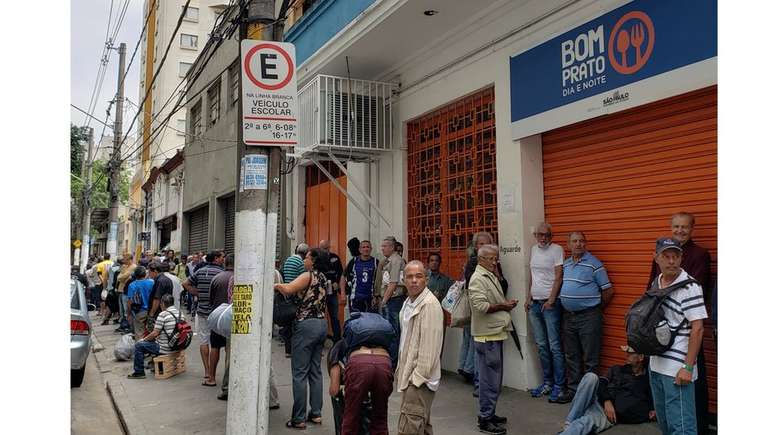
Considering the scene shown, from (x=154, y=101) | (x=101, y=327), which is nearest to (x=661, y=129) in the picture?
(x=101, y=327)

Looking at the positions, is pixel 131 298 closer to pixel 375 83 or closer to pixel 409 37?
pixel 375 83

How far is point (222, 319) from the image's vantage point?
659 cm

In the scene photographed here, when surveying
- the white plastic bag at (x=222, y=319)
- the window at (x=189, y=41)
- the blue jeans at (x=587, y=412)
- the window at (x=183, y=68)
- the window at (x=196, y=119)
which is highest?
the window at (x=189, y=41)

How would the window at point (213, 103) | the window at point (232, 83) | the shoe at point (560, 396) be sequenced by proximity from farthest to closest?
1. the window at point (213, 103)
2. the window at point (232, 83)
3. the shoe at point (560, 396)

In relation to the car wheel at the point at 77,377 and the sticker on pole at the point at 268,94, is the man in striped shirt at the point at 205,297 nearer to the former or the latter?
the car wheel at the point at 77,377

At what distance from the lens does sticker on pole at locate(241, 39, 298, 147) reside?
487cm

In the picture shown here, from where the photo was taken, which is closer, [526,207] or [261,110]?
[261,110]

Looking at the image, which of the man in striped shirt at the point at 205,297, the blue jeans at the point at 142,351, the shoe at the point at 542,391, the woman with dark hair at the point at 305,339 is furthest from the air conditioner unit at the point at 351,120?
the shoe at the point at 542,391

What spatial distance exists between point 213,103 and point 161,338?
45.7ft

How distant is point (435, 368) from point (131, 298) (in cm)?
801

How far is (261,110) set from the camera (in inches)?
192

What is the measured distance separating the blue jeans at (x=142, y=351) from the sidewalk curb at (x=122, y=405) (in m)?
0.34

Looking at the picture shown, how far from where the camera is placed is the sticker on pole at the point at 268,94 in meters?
4.87

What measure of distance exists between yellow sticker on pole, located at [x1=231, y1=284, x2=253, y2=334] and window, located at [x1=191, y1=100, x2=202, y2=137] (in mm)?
18552
